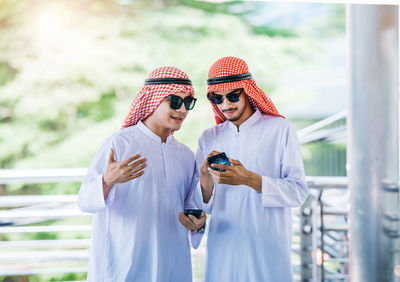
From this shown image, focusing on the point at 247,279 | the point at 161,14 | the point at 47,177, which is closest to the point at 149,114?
the point at 247,279

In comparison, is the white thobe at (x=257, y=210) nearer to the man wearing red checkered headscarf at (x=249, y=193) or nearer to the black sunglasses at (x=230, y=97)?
the man wearing red checkered headscarf at (x=249, y=193)

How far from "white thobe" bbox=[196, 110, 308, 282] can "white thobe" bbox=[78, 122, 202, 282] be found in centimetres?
16

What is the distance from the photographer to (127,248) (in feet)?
6.52

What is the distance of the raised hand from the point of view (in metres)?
1.79

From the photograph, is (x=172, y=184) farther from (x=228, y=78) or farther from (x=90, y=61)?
(x=90, y=61)

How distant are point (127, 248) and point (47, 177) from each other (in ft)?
4.25

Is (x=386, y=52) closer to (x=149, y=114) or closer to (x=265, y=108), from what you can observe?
(x=265, y=108)

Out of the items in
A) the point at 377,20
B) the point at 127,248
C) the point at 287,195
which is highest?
the point at 377,20

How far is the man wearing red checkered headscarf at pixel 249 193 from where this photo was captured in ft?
6.67

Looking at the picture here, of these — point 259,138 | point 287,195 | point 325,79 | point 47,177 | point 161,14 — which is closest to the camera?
point 287,195

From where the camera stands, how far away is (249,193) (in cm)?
207

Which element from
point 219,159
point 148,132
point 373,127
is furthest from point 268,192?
point 373,127

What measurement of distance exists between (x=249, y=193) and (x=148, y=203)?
0.46 m

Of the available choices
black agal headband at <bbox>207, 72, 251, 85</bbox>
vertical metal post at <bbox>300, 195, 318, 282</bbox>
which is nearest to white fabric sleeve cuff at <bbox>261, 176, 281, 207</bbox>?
black agal headband at <bbox>207, 72, 251, 85</bbox>
